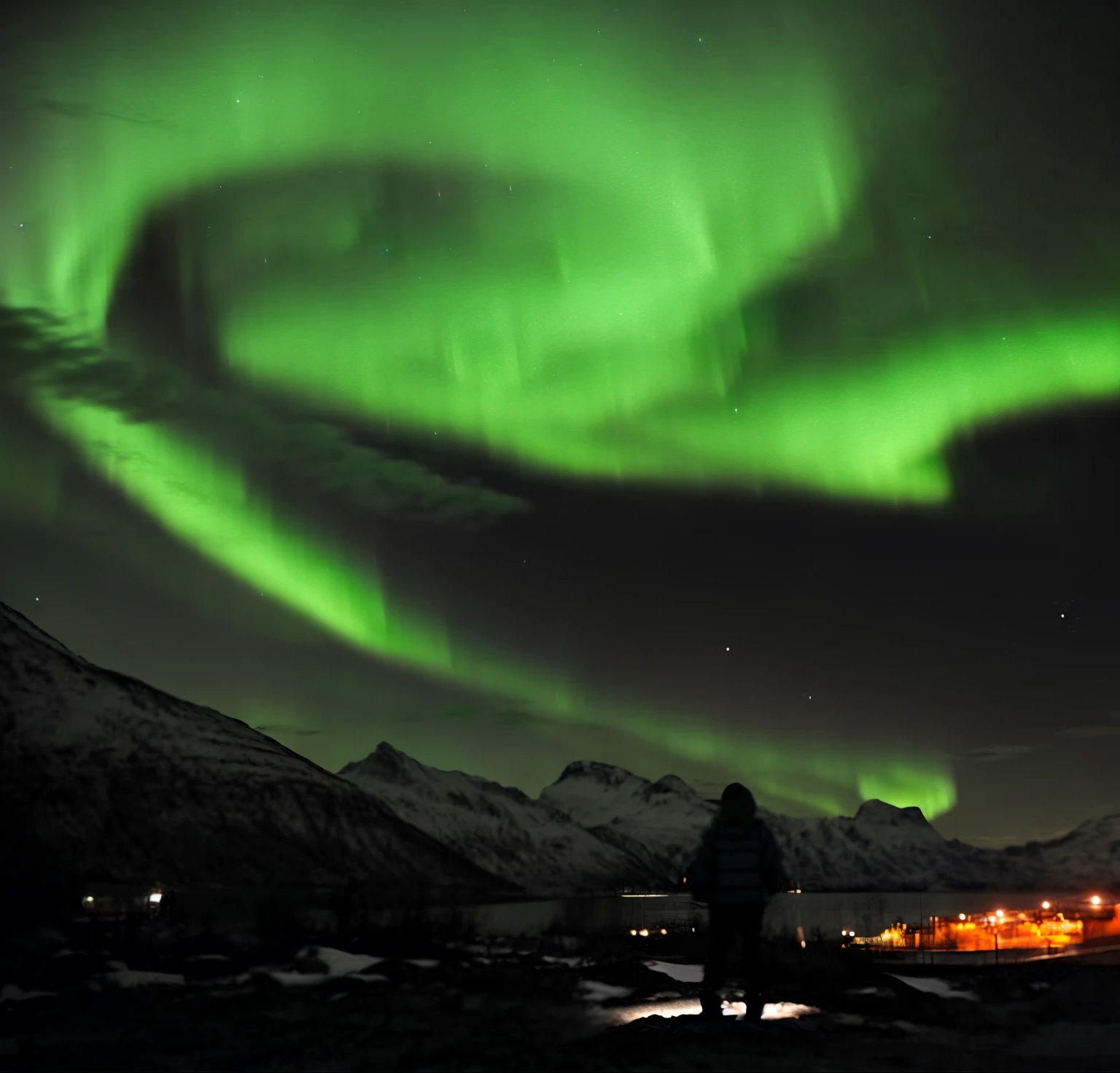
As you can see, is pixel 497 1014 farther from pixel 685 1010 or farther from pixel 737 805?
pixel 737 805

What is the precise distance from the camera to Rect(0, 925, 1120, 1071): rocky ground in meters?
11.6

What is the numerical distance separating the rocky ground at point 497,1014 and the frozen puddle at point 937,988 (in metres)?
0.07

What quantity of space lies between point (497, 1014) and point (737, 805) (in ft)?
15.8

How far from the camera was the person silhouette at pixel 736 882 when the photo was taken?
13.2 metres

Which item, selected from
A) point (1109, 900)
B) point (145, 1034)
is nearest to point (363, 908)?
point (145, 1034)

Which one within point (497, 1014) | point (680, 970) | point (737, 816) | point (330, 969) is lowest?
point (680, 970)

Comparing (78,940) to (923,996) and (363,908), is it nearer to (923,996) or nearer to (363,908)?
(923,996)

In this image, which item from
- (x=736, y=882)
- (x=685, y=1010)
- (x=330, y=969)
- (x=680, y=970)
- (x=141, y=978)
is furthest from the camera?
(x=680, y=970)

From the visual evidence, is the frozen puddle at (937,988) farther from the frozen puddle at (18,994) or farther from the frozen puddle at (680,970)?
the frozen puddle at (18,994)

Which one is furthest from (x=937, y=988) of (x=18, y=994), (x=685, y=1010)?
(x=18, y=994)

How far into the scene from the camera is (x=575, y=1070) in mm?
10922

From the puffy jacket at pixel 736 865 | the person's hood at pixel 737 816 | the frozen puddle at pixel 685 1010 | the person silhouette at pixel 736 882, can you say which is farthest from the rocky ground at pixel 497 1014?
the person's hood at pixel 737 816

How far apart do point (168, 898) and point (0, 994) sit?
61.1 meters

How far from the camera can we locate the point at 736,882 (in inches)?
520
